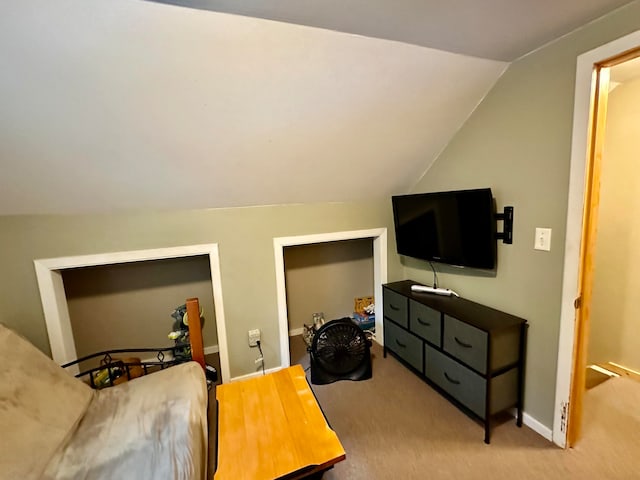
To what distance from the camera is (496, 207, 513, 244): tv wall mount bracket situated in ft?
6.32

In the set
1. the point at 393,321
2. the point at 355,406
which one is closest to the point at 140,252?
the point at 355,406

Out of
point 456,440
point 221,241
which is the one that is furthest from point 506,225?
point 221,241

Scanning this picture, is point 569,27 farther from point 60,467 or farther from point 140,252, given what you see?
point 60,467

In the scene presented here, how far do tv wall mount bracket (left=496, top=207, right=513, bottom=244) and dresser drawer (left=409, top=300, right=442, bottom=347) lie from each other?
68 cm

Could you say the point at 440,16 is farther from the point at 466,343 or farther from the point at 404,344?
the point at 404,344

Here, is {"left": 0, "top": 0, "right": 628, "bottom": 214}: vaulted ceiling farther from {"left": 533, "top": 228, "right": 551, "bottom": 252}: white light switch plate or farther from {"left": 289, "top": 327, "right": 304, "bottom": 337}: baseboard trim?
{"left": 289, "top": 327, "right": 304, "bottom": 337}: baseboard trim

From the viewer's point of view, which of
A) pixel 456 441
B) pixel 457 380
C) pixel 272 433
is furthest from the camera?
pixel 457 380

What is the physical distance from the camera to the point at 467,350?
6.31 ft

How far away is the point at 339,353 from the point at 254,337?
0.74 m

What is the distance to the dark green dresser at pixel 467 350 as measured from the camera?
1.83 meters

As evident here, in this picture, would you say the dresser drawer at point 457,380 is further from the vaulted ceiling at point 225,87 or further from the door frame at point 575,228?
the vaulted ceiling at point 225,87

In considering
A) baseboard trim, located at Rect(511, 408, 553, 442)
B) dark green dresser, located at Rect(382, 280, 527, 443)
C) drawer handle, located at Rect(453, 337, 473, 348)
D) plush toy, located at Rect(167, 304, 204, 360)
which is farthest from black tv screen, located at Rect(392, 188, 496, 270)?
plush toy, located at Rect(167, 304, 204, 360)

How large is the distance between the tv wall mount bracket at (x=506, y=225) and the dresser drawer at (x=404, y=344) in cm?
98

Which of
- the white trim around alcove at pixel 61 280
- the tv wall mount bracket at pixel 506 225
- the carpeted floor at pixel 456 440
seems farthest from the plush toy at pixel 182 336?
the tv wall mount bracket at pixel 506 225
